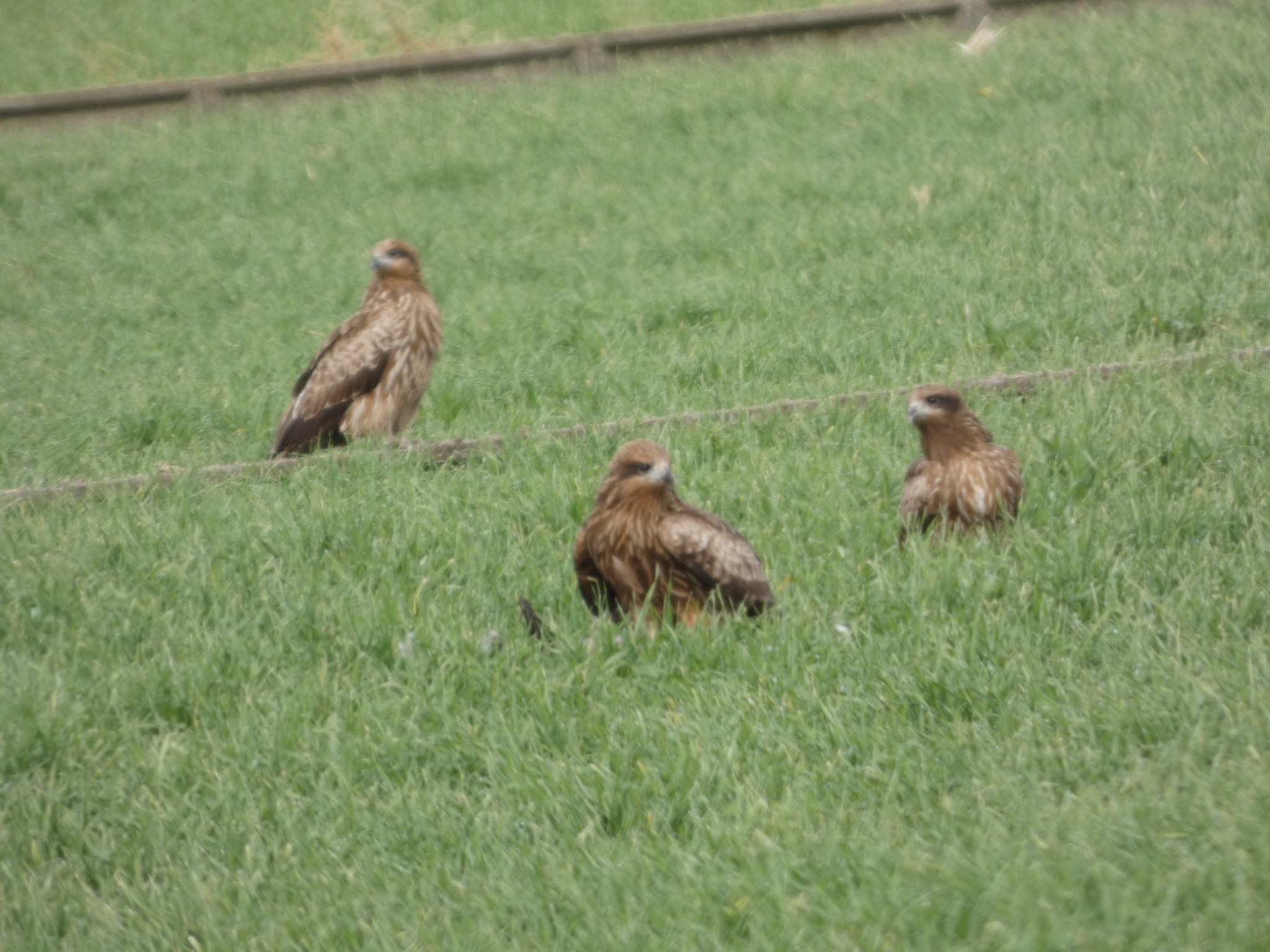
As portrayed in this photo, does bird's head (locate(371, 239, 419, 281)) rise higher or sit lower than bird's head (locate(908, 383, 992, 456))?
higher

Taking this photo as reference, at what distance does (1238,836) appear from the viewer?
3.20 metres

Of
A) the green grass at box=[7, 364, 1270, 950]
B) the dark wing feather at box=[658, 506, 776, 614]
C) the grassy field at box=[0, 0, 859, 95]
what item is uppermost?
the grassy field at box=[0, 0, 859, 95]

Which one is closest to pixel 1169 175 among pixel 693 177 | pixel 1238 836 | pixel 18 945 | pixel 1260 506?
pixel 693 177

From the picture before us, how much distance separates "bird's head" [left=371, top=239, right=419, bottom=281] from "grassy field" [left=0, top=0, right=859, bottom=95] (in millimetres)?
11296

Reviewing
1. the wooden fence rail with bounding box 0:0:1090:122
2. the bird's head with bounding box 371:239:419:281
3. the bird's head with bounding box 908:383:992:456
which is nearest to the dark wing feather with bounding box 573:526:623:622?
the bird's head with bounding box 908:383:992:456

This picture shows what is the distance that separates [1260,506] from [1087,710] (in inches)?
57.8

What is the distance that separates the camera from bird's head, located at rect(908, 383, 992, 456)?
5.31m

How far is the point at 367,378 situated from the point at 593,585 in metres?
3.18

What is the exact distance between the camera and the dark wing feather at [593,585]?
504 centimetres

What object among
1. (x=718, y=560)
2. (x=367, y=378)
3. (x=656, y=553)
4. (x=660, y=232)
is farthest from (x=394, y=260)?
(x=718, y=560)

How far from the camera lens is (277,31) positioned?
20.3 meters

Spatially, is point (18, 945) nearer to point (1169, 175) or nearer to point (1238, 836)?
point (1238, 836)

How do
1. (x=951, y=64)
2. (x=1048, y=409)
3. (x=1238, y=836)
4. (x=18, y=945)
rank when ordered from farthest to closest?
1. (x=951, y=64)
2. (x=1048, y=409)
3. (x=18, y=945)
4. (x=1238, y=836)

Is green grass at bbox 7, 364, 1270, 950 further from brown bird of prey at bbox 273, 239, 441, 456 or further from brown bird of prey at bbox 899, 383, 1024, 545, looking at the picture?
brown bird of prey at bbox 273, 239, 441, 456
